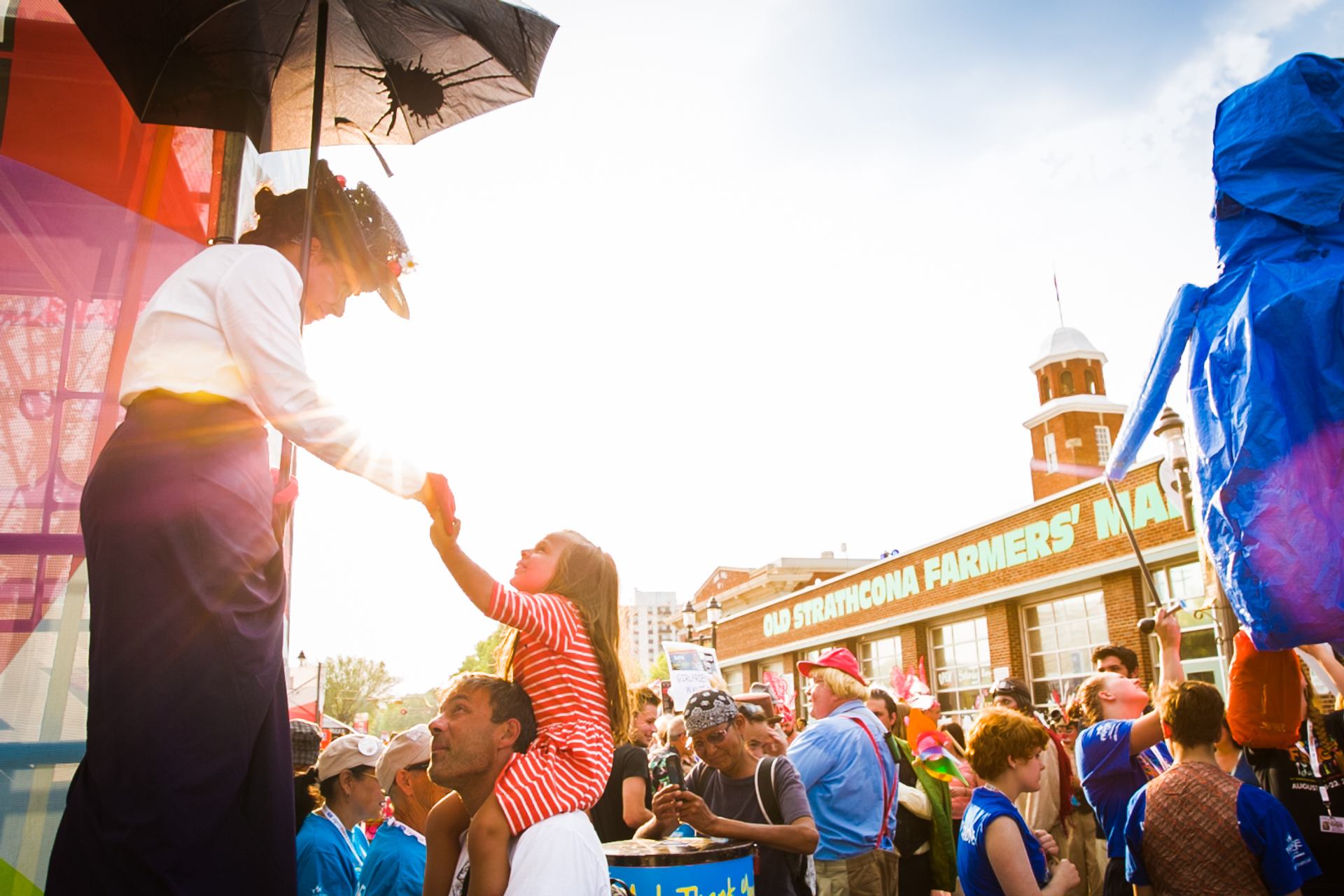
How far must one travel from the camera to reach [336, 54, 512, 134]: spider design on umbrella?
10.1 ft

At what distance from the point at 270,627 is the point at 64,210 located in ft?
5.74

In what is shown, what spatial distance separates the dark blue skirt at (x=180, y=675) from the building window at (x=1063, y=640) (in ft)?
56.6

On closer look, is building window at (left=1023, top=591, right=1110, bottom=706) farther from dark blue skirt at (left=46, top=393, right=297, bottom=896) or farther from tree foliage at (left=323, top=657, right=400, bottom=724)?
tree foliage at (left=323, top=657, right=400, bottom=724)

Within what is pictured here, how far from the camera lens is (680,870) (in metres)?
2.58

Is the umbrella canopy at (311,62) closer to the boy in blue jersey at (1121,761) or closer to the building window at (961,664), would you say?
the boy in blue jersey at (1121,761)

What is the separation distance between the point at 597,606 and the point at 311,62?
2016 millimetres

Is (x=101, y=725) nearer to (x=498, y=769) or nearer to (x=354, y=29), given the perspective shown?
(x=498, y=769)

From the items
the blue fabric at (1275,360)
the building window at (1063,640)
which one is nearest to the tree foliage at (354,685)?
the building window at (1063,640)

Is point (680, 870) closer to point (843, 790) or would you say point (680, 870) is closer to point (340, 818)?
point (340, 818)

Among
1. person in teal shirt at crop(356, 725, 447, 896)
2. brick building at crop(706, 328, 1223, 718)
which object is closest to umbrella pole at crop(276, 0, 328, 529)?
person in teal shirt at crop(356, 725, 447, 896)

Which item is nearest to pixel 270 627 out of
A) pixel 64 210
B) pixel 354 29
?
pixel 64 210

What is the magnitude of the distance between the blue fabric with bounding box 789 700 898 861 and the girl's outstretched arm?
303 centimetres

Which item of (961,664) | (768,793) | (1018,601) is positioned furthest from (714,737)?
(961,664)

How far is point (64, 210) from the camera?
9.13 feet
